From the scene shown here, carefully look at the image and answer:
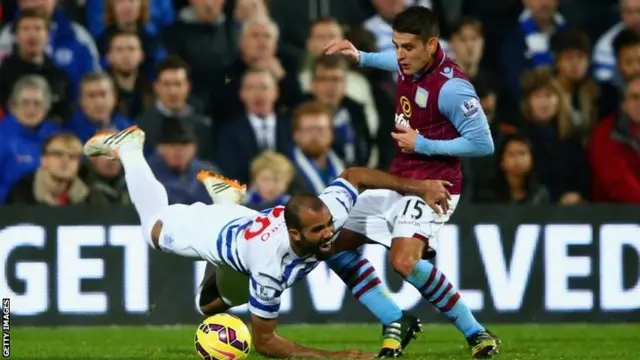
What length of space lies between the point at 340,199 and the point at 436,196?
0.73 m

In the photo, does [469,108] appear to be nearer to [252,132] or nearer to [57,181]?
[252,132]

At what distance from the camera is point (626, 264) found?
46.1 ft

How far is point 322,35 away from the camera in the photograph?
50.6 feet

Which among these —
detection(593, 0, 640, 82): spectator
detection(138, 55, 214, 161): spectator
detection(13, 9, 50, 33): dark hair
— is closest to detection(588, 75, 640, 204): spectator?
detection(593, 0, 640, 82): spectator

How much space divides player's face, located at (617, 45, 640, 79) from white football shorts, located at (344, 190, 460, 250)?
5.56 metres

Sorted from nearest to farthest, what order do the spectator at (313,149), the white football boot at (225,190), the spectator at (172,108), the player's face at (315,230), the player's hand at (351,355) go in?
the player's face at (315,230) → the player's hand at (351,355) → the white football boot at (225,190) → the spectator at (313,149) → the spectator at (172,108)

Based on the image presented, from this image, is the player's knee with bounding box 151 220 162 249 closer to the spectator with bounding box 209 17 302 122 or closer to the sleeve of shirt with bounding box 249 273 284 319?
the sleeve of shirt with bounding box 249 273 284 319

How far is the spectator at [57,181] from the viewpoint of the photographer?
1409cm

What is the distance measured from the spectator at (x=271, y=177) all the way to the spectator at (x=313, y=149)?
0.17 meters

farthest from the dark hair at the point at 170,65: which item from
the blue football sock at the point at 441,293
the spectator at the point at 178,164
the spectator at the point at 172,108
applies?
the blue football sock at the point at 441,293

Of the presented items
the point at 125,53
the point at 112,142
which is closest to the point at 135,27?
the point at 125,53

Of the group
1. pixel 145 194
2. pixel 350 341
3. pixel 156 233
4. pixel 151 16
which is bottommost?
pixel 350 341

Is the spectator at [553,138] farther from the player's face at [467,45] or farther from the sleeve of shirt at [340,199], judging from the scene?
the sleeve of shirt at [340,199]

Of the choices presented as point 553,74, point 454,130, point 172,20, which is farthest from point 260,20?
point 454,130
